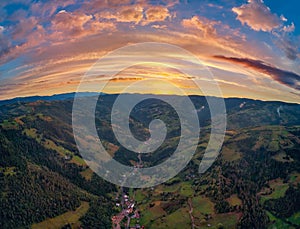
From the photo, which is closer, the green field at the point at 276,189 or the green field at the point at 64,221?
the green field at the point at 64,221

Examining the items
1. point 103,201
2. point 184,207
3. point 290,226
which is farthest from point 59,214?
point 290,226

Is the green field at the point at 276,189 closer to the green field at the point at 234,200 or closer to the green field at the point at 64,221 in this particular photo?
the green field at the point at 234,200

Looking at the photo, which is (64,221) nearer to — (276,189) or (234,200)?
(234,200)

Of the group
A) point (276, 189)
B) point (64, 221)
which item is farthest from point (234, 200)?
point (64, 221)

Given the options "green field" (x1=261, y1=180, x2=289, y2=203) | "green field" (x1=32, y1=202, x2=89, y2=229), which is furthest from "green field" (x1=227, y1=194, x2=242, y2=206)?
"green field" (x1=32, y1=202, x2=89, y2=229)

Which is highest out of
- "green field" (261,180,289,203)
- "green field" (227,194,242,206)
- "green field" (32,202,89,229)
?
"green field" (261,180,289,203)

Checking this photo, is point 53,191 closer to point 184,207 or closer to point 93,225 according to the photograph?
point 93,225

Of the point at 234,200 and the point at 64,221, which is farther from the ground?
the point at 234,200

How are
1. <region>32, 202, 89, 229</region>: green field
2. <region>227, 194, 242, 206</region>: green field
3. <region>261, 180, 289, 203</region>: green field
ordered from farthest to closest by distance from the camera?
<region>261, 180, 289, 203</region>: green field → <region>227, 194, 242, 206</region>: green field → <region>32, 202, 89, 229</region>: green field

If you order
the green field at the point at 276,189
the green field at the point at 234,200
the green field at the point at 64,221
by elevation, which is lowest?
the green field at the point at 64,221

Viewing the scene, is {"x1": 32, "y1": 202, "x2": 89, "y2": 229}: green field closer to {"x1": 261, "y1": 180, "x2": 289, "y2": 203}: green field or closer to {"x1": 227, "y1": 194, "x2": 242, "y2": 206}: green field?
{"x1": 227, "y1": 194, "x2": 242, "y2": 206}: green field

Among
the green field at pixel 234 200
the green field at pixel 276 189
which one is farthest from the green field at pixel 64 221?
the green field at pixel 276 189
